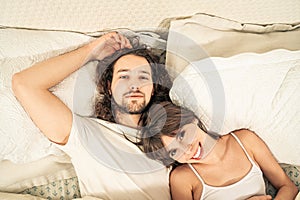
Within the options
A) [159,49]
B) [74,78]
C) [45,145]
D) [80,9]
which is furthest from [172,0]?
[45,145]

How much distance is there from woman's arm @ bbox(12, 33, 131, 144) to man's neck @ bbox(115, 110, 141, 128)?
16 centimetres

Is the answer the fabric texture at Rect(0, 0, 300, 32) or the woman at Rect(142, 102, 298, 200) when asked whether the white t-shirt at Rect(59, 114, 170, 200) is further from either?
the fabric texture at Rect(0, 0, 300, 32)

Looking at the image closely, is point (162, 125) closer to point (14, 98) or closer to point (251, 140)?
point (251, 140)

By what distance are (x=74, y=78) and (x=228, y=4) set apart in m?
0.54

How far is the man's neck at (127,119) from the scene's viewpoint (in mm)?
1339

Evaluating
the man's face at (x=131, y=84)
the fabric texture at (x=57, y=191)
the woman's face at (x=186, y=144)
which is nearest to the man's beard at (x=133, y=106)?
the man's face at (x=131, y=84)

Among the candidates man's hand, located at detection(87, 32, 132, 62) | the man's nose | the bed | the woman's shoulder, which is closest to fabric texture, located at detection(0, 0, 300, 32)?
the bed

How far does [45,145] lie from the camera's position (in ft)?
4.25

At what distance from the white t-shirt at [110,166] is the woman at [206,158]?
0.13 ft

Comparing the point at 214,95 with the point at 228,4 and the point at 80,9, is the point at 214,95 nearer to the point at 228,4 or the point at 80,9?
the point at 228,4

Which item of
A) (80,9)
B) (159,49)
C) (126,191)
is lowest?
Result: (126,191)

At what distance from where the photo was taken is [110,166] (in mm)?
1277

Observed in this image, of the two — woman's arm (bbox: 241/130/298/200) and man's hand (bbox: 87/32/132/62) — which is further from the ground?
man's hand (bbox: 87/32/132/62)

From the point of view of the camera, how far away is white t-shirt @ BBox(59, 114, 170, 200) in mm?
1271
